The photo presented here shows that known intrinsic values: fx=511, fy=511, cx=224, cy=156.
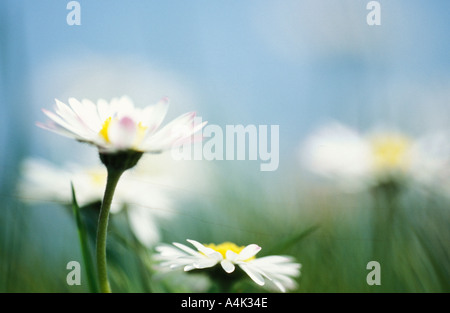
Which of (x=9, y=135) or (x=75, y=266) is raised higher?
(x=9, y=135)

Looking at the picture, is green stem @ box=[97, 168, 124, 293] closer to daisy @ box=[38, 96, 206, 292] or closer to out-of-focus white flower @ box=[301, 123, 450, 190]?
daisy @ box=[38, 96, 206, 292]

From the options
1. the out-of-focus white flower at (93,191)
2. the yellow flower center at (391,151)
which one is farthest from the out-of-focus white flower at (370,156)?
the out-of-focus white flower at (93,191)

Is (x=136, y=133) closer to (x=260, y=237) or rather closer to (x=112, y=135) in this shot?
(x=112, y=135)

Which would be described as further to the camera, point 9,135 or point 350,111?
point 350,111

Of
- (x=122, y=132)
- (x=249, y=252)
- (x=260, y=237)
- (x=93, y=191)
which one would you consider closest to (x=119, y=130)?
(x=122, y=132)
